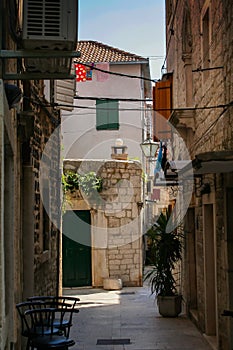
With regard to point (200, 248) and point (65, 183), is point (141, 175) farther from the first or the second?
point (200, 248)

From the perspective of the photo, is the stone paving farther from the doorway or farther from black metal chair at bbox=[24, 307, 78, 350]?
black metal chair at bbox=[24, 307, 78, 350]

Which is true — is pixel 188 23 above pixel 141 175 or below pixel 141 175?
above

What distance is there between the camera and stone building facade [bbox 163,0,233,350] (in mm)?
8234

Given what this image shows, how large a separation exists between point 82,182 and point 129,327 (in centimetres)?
734

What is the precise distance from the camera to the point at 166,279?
12914 mm

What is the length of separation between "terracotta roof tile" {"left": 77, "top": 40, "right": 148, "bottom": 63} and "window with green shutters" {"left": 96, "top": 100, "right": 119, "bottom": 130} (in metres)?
1.98

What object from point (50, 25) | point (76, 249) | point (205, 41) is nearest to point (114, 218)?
point (76, 249)

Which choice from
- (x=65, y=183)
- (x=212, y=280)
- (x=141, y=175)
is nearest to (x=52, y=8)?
(x=212, y=280)

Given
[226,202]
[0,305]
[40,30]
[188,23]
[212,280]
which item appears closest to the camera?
[0,305]

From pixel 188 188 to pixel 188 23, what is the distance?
3336 mm

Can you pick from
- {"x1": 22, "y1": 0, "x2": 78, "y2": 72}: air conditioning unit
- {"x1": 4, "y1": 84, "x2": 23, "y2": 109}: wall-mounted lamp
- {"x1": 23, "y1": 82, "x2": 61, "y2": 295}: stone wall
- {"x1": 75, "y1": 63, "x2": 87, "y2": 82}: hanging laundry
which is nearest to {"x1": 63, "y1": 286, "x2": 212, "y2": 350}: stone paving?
{"x1": 23, "y1": 82, "x2": 61, "y2": 295}: stone wall

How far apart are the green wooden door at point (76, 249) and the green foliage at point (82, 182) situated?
711 mm

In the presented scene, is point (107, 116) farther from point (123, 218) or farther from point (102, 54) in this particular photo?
point (123, 218)

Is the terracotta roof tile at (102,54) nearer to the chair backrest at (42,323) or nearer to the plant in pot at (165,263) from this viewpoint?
the plant in pot at (165,263)
